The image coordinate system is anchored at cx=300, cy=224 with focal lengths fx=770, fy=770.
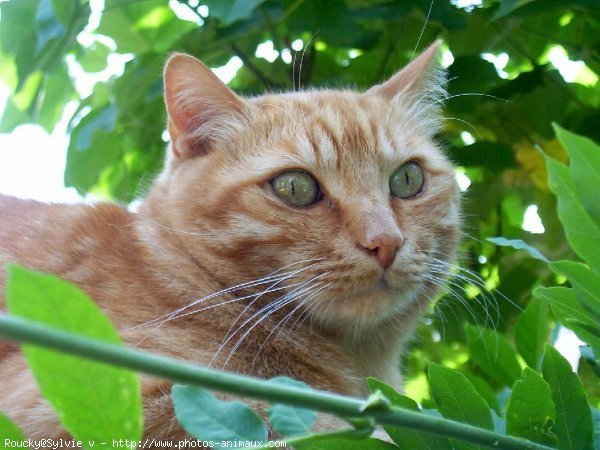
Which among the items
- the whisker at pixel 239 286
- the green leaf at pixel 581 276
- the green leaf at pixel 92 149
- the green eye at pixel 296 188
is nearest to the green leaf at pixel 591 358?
the green leaf at pixel 581 276

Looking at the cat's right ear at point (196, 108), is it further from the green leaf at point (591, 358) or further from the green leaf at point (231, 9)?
the green leaf at point (591, 358)

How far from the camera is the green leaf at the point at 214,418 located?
81 cm

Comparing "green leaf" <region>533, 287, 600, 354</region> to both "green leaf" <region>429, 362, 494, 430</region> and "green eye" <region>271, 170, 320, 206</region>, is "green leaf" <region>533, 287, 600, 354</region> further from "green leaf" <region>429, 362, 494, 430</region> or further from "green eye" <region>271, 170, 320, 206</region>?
"green eye" <region>271, 170, 320, 206</region>

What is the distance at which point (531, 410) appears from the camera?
101cm

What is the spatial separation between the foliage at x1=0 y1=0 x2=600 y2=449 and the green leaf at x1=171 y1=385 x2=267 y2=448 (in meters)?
1.02

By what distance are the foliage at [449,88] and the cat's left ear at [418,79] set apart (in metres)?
0.07

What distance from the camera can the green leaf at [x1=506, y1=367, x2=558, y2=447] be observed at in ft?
3.31

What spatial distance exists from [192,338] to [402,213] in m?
0.64

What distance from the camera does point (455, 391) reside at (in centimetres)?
102

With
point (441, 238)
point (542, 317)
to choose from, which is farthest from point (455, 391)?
point (441, 238)

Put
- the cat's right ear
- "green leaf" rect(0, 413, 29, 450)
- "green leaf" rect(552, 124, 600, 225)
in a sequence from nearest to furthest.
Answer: "green leaf" rect(0, 413, 29, 450) < "green leaf" rect(552, 124, 600, 225) < the cat's right ear

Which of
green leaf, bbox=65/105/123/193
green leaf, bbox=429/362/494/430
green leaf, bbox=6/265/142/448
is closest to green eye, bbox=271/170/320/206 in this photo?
green leaf, bbox=65/105/123/193

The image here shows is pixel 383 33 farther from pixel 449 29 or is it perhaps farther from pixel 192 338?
pixel 192 338

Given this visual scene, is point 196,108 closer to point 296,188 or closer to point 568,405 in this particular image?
point 296,188
